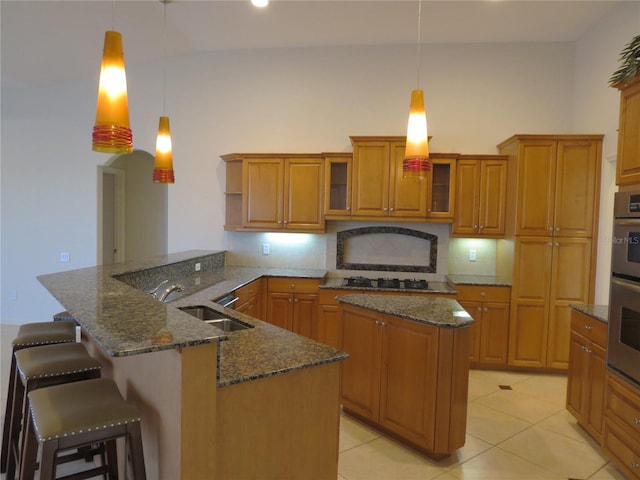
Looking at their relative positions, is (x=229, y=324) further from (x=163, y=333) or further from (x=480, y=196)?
(x=480, y=196)

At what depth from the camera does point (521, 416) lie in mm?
3320

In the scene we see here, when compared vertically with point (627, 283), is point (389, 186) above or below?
above

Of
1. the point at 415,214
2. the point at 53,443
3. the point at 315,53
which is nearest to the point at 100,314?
the point at 53,443

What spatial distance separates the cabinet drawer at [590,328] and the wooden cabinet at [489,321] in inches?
44.3

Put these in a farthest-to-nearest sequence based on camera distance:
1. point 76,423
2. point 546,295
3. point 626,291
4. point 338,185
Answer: point 338,185 < point 546,295 < point 626,291 < point 76,423

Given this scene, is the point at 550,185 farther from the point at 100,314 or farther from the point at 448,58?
the point at 100,314

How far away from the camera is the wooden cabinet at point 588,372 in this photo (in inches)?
109

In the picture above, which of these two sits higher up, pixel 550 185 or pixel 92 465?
pixel 550 185

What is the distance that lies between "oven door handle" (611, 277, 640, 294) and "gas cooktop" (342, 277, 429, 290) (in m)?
1.96

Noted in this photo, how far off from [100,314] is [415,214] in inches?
135

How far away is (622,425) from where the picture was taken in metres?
2.45

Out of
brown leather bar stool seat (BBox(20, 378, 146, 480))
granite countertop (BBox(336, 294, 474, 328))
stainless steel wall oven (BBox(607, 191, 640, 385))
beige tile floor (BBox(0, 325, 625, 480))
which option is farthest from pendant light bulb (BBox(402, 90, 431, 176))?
brown leather bar stool seat (BBox(20, 378, 146, 480))

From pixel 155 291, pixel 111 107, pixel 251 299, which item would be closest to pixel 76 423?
pixel 111 107

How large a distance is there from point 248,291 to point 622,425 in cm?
296
